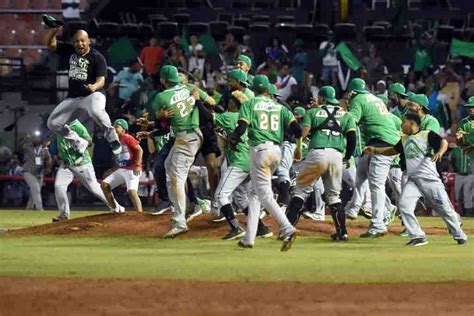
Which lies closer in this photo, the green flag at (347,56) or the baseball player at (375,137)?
the baseball player at (375,137)

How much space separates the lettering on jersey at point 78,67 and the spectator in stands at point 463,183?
12.8 meters

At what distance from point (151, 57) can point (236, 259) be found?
18.4 meters

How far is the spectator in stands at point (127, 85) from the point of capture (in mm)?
34000

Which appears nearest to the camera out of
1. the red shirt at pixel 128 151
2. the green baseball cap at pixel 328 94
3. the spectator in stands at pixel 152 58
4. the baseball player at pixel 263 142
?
the baseball player at pixel 263 142

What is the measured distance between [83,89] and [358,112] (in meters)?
4.23

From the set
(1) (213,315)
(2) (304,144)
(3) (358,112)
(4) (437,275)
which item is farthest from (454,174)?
(1) (213,315)

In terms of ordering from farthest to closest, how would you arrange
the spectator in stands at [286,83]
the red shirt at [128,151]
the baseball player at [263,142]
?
the spectator in stands at [286,83] < the red shirt at [128,151] < the baseball player at [263,142]

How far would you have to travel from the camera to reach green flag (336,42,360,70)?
3388 cm

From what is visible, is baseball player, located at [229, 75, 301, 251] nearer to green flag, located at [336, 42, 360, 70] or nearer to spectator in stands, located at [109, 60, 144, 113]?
green flag, located at [336, 42, 360, 70]

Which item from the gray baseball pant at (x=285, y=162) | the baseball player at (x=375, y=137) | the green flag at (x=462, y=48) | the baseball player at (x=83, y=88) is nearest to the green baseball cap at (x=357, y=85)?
the baseball player at (x=375, y=137)

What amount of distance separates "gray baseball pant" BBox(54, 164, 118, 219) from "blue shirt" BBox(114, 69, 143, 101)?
9.13 meters

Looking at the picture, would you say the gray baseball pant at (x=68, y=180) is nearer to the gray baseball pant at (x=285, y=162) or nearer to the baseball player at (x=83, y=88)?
the gray baseball pant at (x=285, y=162)

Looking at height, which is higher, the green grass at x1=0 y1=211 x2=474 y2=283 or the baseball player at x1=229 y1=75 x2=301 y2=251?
the baseball player at x1=229 y1=75 x2=301 y2=251

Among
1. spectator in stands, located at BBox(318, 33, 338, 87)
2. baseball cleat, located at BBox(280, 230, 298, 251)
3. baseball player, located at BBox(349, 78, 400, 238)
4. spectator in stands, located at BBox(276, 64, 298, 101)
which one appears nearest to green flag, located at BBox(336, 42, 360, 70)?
spectator in stands, located at BBox(318, 33, 338, 87)
